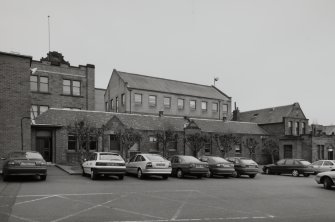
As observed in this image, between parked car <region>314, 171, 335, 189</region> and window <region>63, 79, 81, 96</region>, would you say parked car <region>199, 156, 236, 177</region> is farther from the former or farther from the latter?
window <region>63, 79, 81, 96</region>

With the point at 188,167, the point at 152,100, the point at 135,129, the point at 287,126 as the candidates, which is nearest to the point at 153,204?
the point at 188,167

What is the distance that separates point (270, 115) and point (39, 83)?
30.5 metres

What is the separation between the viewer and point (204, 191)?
14.4 metres

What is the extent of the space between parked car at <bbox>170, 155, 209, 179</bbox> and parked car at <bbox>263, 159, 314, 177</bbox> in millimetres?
8776

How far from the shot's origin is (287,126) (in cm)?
4547

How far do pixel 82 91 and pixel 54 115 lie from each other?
886 centimetres

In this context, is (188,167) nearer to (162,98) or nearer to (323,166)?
(323,166)

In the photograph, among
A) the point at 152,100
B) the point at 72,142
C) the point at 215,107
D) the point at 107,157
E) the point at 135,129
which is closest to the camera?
the point at 107,157

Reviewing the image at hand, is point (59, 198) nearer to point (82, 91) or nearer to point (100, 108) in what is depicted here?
point (82, 91)

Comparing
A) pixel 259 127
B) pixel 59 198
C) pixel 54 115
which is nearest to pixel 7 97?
pixel 54 115

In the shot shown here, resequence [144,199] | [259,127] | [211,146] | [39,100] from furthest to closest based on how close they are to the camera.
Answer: [259,127] → [211,146] → [39,100] → [144,199]

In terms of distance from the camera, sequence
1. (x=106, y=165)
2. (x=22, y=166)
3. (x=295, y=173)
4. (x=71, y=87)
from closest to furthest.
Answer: (x=22, y=166), (x=106, y=165), (x=295, y=173), (x=71, y=87)

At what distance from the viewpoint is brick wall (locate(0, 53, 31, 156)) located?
21.6 metres

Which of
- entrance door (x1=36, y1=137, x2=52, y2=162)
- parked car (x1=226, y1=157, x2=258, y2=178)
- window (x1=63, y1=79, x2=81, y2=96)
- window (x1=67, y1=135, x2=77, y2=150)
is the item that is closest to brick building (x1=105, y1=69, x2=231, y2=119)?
window (x1=63, y1=79, x2=81, y2=96)
